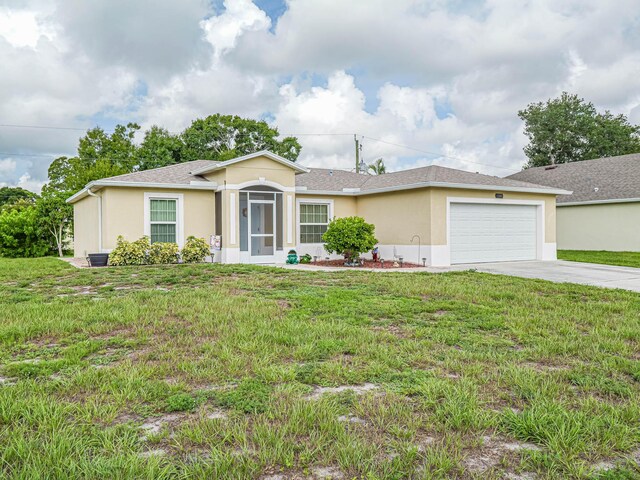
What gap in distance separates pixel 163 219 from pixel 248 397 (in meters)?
12.5

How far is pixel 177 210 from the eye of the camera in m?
15.0

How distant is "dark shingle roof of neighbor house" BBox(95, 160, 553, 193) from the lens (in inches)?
591

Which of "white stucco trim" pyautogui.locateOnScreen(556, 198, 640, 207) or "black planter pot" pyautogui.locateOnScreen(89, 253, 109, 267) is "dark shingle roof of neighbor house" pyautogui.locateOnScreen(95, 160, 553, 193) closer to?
"black planter pot" pyautogui.locateOnScreen(89, 253, 109, 267)

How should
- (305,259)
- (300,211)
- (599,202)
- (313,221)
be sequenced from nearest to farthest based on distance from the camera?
(305,259), (300,211), (313,221), (599,202)

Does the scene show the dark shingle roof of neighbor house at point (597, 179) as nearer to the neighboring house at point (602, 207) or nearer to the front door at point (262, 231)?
the neighboring house at point (602, 207)

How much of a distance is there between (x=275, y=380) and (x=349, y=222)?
11.3m

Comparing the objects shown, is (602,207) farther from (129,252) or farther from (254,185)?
(129,252)

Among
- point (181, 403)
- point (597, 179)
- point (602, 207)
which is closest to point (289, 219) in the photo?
point (181, 403)

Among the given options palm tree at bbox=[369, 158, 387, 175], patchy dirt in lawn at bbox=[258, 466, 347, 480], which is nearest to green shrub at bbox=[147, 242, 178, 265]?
patchy dirt in lawn at bbox=[258, 466, 347, 480]

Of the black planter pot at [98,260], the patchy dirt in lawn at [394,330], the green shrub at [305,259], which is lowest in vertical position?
the patchy dirt in lawn at [394,330]

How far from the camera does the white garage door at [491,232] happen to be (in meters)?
15.3

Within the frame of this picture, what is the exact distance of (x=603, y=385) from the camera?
3648 millimetres

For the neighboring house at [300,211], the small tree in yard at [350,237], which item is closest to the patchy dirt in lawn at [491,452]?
the small tree in yard at [350,237]

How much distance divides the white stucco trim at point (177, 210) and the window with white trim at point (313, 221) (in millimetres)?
4447
